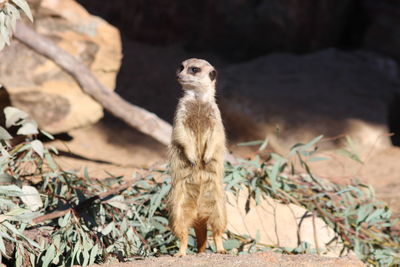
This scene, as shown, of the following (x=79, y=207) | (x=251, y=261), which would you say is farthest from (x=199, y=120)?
(x=79, y=207)

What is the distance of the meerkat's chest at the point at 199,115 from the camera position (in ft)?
7.54

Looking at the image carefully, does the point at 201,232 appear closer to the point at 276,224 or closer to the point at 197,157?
the point at 197,157

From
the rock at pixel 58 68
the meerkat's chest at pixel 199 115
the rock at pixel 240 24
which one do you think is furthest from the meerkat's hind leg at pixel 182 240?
the rock at pixel 240 24

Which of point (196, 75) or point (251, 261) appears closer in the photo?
point (251, 261)

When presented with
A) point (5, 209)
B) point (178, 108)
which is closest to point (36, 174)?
point (5, 209)

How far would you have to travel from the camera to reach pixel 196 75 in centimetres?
228

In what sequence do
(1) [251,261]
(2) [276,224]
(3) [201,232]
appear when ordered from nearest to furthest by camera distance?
(1) [251,261] < (3) [201,232] < (2) [276,224]

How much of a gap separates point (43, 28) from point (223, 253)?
118 inches

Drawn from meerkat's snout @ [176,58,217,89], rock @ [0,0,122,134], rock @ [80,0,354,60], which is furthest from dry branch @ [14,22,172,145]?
rock @ [80,0,354,60]

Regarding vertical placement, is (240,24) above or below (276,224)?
above

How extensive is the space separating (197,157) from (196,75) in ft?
0.98

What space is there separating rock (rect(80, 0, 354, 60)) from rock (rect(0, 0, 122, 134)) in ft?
7.79

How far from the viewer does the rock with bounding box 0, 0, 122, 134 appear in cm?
464

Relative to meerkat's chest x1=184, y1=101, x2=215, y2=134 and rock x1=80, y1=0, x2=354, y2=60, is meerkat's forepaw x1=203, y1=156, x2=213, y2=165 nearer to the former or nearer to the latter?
meerkat's chest x1=184, y1=101, x2=215, y2=134
